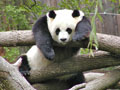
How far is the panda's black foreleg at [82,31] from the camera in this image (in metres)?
3.07

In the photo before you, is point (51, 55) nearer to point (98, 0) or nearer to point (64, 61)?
point (64, 61)

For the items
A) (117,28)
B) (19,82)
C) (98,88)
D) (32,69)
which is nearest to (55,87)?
(32,69)

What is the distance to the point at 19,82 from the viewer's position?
2328 millimetres

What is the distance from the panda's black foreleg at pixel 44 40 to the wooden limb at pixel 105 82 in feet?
2.88

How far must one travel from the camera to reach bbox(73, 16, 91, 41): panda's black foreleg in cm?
307

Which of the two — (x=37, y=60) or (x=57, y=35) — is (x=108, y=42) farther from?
(x=37, y=60)

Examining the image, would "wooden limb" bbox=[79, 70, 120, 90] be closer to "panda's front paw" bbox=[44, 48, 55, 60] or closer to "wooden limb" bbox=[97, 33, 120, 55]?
"wooden limb" bbox=[97, 33, 120, 55]

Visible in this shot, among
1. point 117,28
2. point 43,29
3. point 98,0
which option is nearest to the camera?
point 98,0

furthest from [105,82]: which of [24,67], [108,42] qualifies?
[24,67]

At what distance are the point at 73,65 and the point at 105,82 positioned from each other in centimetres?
65

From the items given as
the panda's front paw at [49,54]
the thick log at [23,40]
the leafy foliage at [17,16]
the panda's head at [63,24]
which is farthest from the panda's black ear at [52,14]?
the leafy foliage at [17,16]

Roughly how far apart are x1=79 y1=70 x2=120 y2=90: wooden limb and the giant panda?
0.43 m

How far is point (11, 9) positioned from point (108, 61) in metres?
2.48

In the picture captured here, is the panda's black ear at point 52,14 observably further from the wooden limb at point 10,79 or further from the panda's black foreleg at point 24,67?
the wooden limb at point 10,79
